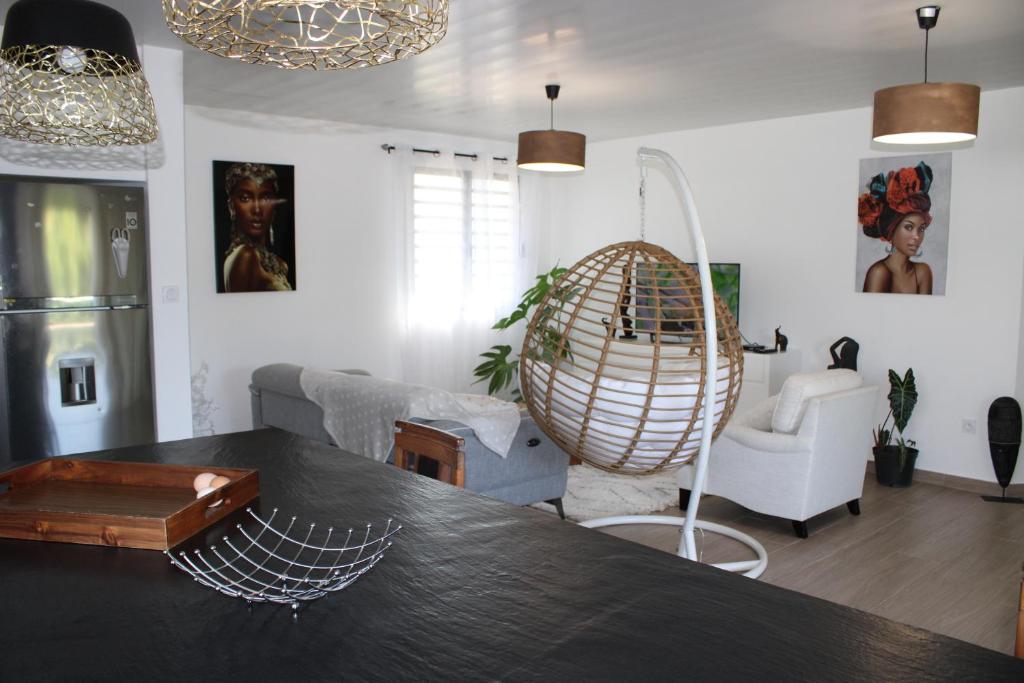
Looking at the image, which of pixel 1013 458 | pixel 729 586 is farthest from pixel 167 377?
pixel 1013 458

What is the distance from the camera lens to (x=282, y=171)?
20.2ft

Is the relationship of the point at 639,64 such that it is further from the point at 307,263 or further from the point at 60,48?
the point at 60,48

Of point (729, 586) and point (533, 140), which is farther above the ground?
point (533, 140)

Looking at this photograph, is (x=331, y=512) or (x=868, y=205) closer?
(x=331, y=512)

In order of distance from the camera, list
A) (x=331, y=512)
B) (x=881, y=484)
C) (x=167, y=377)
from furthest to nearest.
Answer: (x=881, y=484) → (x=167, y=377) → (x=331, y=512)

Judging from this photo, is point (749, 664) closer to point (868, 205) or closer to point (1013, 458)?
point (1013, 458)

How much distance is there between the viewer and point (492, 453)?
3896 mm

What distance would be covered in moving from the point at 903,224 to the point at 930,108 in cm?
225

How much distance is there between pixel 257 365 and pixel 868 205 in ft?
14.8

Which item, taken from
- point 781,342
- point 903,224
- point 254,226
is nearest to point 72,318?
point 254,226

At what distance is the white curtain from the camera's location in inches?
269

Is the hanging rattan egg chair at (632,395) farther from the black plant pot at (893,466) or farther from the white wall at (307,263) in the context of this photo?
the white wall at (307,263)

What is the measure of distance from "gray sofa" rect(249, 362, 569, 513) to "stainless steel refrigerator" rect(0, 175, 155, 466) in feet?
2.63

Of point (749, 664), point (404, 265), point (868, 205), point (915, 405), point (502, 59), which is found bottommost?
point (915, 405)
